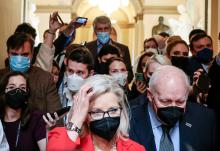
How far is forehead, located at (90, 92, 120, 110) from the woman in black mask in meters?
1.25

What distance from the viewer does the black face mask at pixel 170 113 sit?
317 centimetres

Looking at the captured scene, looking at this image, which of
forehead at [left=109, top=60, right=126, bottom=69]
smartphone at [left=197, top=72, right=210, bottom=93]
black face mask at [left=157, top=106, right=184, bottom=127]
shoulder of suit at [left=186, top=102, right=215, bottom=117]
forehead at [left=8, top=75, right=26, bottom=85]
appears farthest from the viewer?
forehead at [left=109, top=60, right=126, bottom=69]

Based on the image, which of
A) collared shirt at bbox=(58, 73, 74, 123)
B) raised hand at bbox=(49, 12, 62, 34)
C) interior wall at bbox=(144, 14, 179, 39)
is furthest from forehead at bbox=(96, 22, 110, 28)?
interior wall at bbox=(144, 14, 179, 39)

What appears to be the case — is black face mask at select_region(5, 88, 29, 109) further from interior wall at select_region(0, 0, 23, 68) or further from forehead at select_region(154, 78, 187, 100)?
interior wall at select_region(0, 0, 23, 68)

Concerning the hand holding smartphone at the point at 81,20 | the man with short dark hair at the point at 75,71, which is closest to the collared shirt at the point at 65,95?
the man with short dark hair at the point at 75,71

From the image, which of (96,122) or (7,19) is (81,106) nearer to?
(96,122)

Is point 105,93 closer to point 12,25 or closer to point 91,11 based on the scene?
point 12,25

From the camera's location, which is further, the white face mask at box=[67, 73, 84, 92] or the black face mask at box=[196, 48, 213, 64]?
the black face mask at box=[196, 48, 213, 64]

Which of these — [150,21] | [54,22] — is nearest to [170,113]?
[54,22]

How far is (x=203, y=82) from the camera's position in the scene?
434 cm

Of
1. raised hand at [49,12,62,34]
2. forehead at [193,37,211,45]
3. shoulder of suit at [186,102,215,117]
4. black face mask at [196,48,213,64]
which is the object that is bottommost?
shoulder of suit at [186,102,215,117]

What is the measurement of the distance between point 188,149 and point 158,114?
37cm

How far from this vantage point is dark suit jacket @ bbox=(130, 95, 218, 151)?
3391 millimetres

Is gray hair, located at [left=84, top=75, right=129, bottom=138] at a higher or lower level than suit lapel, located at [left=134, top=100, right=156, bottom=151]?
higher
